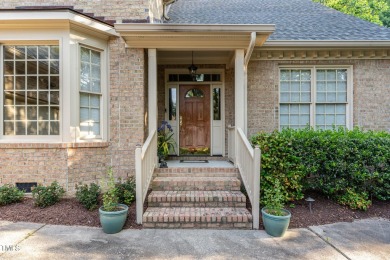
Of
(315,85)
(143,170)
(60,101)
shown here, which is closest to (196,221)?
(143,170)

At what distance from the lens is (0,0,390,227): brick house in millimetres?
4582

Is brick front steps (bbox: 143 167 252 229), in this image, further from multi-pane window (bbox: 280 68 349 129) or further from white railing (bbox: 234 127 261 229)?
multi-pane window (bbox: 280 68 349 129)

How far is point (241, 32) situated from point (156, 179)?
3.28 metres

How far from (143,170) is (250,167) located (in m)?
1.81

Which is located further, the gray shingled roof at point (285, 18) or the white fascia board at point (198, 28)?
the gray shingled roof at point (285, 18)

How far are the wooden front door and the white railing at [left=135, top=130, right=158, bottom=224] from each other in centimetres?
232

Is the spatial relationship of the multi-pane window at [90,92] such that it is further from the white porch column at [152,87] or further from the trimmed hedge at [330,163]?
the trimmed hedge at [330,163]

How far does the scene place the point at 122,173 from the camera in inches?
199

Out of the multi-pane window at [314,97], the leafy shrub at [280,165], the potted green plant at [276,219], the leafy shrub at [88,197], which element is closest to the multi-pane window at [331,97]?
the multi-pane window at [314,97]

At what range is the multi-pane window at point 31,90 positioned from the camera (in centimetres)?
472

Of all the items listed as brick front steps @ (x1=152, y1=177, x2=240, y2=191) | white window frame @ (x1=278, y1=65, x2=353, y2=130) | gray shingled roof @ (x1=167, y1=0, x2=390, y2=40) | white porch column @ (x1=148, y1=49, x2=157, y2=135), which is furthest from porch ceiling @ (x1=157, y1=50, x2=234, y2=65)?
brick front steps @ (x1=152, y1=177, x2=240, y2=191)

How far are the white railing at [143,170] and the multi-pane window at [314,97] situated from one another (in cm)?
351

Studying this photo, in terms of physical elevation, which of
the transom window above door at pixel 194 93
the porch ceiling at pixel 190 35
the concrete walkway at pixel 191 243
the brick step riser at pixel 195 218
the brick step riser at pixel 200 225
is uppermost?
the porch ceiling at pixel 190 35

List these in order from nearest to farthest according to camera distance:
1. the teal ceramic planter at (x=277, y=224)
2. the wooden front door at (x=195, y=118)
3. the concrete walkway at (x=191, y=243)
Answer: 1. the concrete walkway at (x=191, y=243)
2. the teal ceramic planter at (x=277, y=224)
3. the wooden front door at (x=195, y=118)
